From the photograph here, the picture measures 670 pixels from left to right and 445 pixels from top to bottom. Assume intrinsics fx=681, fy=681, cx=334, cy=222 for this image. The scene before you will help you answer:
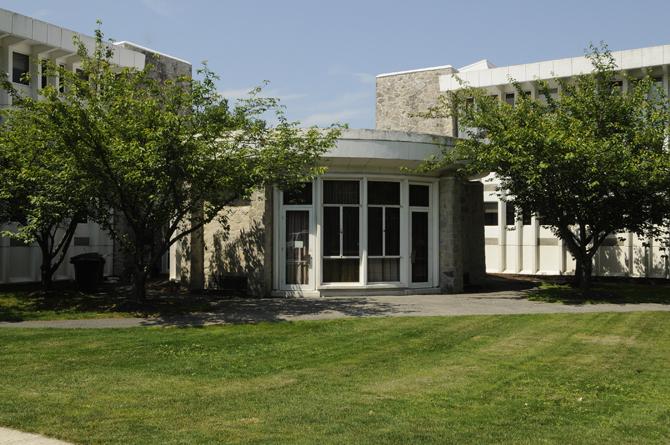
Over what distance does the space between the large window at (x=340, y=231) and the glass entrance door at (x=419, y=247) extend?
70.4 inches

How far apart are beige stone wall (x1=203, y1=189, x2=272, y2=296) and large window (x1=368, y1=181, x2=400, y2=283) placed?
2.77 metres

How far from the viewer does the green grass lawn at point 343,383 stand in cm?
605

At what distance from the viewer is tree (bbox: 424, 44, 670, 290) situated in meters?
16.1

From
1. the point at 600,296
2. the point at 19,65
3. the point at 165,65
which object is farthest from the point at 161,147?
the point at 165,65

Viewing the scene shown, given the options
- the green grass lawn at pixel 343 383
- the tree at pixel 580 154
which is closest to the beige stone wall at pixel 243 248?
the tree at pixel 580 154

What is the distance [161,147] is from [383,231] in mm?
7386

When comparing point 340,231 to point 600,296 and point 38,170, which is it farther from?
point 38,170

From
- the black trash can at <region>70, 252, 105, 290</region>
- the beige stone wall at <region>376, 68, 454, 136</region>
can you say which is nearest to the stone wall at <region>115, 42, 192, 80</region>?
the beige stone wall at <region>376, 68, 454, 136</region>

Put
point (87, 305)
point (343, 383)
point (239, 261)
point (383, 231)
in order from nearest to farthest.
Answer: point (343, 383) < point (87, 305) < point (239, 261) < point (383, 231)

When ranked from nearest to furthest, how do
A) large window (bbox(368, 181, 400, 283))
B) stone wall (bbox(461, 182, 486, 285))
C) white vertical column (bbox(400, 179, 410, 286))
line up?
large window (bbox(368, 181, 400, 283)), white vertical column (bbox(400, 179, 410, 286)), stone wall (bbox(461, 182, 486, 285))

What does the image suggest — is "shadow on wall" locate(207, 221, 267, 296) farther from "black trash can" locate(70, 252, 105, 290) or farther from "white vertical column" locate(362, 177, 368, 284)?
"black trash can" locate(70, 252, 105, 290)

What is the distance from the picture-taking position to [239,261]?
60.8ft

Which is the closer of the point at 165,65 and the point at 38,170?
the point at 38,170

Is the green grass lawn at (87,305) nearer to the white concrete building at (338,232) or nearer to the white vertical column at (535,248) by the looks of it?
the white concrete building at (338,232)
